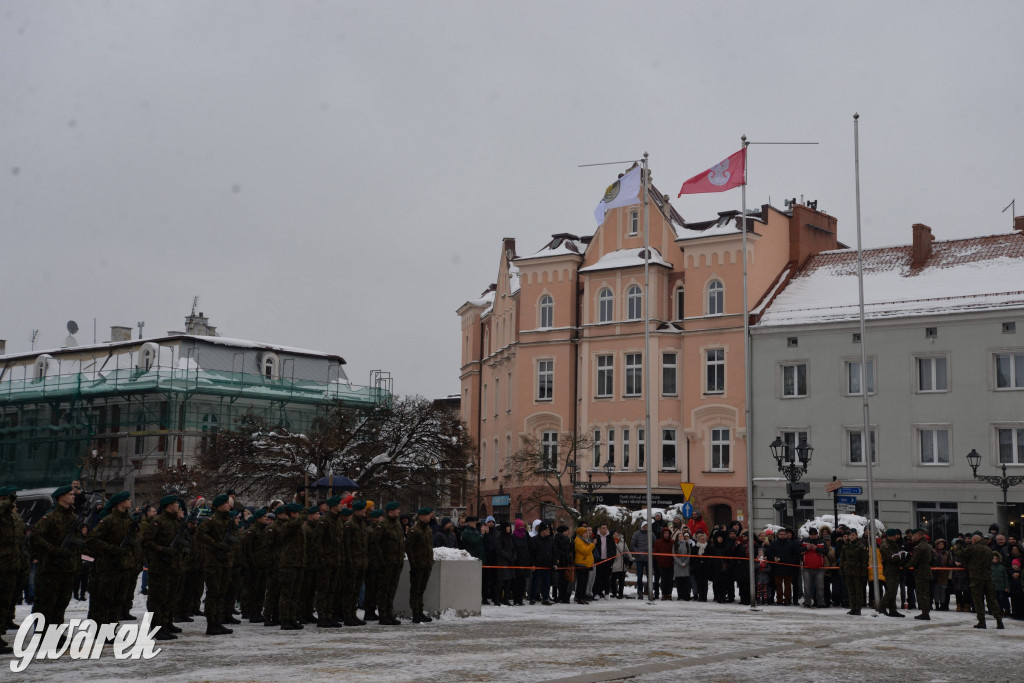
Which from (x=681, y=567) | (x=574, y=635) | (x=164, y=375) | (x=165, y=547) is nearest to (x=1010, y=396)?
(x=681, y=567)

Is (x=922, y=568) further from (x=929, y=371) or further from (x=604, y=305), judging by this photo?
(x=604, y=305)

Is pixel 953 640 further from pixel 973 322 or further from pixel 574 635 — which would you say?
pixel 973 322

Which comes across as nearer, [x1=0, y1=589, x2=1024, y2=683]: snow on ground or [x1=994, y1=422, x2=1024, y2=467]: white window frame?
[x1=0, y1=589, x2=1024, y2=683]: snow on ground

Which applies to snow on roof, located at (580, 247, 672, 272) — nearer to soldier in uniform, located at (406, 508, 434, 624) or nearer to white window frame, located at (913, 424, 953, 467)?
white window frame, located at (913, 424, 953, 467)

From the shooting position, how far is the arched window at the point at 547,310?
58781 millimetres

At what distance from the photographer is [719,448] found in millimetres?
53781

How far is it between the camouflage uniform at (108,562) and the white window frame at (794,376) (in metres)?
39.7

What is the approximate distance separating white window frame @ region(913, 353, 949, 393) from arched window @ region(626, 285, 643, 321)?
40.8ft

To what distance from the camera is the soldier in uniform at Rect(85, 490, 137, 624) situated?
15.3 meters

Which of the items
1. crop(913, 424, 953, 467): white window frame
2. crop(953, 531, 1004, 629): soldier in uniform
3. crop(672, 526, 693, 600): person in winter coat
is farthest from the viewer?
crop(913, 424, 953, 467): white window frame

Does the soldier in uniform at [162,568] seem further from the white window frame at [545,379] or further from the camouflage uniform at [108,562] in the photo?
the white window frame at [545,379]

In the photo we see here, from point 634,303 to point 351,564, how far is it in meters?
39.2

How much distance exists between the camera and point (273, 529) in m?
18.5

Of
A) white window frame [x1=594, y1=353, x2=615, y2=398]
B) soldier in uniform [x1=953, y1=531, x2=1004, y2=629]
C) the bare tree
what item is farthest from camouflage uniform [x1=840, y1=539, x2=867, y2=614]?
white window frame [x1=594, y1=353, x2=615, y2=398]
